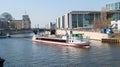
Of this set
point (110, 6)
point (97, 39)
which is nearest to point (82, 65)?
point (97, 39)

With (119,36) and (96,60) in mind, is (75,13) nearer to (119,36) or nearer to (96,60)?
(119,36)

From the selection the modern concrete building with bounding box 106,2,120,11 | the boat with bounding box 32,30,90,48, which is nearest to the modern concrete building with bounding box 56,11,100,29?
the modern concrete building with bounding box 106,2,120,11

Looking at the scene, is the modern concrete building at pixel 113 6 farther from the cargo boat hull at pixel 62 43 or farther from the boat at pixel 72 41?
the boat at pixel 72 41

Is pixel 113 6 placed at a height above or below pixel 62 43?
above

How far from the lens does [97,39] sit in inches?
4628

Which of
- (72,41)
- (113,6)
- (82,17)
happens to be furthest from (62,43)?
(113,6)

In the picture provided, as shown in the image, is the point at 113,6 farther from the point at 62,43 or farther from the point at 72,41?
the point at 72,41

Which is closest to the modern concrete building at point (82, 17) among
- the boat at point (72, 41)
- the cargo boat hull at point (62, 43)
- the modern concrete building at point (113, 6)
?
the modern concrete building at point (113, 6)

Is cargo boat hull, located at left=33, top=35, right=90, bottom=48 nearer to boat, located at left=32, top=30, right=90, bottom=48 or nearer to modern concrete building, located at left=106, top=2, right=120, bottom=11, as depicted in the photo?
boat, located at left=32, top=30, right=90, bottom=48

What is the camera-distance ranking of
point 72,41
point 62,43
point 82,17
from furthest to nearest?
point 82,17, point 62,43, point 72,41

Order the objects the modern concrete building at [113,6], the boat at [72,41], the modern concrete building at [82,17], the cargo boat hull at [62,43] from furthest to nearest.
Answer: the modern concrete building at [113,6]
the modern concrete building at [82,17]
the boat at [72,41]
the cargo boat hull at [62,43]

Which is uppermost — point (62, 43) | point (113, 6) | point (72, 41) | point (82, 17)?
point (113, 6)

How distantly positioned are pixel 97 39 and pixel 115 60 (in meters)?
63.1

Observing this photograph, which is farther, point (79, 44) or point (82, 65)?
point (79, 44)
